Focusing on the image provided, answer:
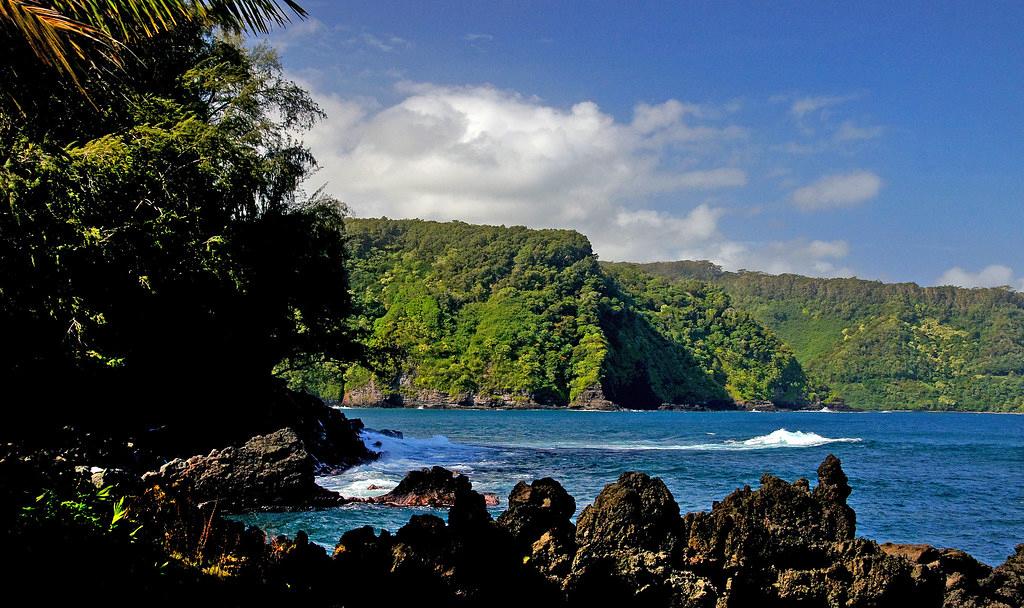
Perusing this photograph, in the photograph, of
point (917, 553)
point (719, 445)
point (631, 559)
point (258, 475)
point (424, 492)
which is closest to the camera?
point (631, 559)

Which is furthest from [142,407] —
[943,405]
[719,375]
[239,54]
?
[943,405]

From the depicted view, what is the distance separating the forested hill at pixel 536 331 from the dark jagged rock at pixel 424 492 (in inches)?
3809

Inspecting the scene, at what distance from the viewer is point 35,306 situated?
1741cm

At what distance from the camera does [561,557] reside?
9984mm

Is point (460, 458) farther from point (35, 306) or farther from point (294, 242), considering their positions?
point (35, 306)

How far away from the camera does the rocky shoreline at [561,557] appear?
316 inches

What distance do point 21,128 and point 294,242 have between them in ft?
31.5

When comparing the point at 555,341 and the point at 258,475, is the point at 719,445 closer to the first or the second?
the point at 258,475

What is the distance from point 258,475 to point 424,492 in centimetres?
368

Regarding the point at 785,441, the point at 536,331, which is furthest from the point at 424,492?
the point at 536,331

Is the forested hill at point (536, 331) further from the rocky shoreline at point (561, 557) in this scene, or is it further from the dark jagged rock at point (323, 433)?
the rocky shoreline at point (561, 557)

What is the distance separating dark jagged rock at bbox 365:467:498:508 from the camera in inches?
751

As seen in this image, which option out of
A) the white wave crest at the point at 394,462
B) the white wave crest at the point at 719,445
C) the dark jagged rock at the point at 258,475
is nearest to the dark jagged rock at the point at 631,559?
the dark jagged rock at the point at 258,475

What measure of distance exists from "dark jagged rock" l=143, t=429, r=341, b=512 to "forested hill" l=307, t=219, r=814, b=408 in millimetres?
97103
